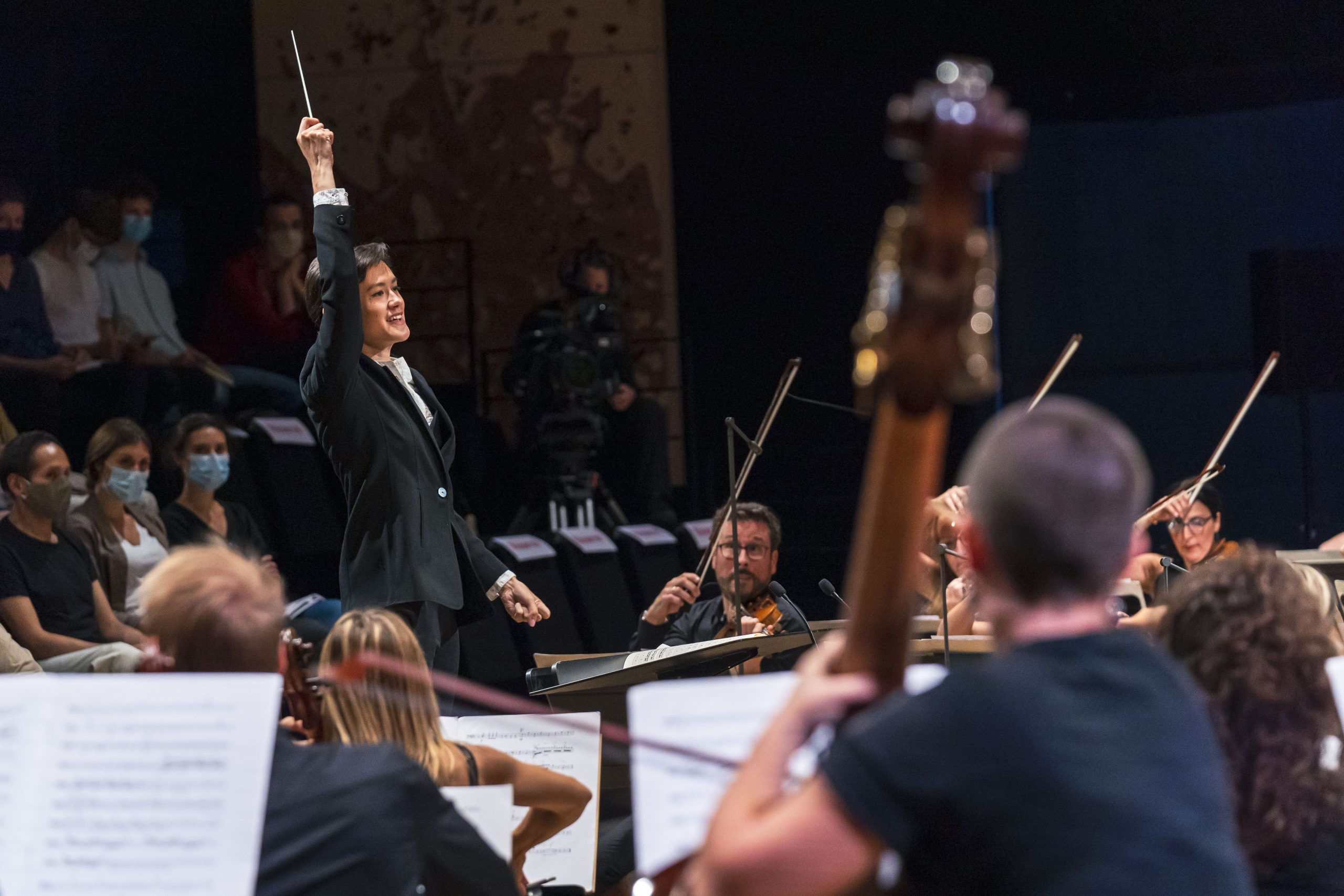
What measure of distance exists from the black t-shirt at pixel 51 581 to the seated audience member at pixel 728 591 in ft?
5.26

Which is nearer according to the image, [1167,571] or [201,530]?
[1167,571]

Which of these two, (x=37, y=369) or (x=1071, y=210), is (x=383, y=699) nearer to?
(x=37, y=369)

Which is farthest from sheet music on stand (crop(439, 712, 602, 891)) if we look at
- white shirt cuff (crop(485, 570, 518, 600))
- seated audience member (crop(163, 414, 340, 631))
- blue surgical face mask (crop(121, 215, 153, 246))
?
blue surgical face mask (crop(121, 215, 153, 246))

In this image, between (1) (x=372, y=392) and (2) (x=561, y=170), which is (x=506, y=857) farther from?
(2) (x=561, y=170)

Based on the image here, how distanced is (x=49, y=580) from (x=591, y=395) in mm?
2787

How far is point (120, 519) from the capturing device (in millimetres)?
4699

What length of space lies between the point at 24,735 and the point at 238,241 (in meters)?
5.88

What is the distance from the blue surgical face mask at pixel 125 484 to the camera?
4723mm

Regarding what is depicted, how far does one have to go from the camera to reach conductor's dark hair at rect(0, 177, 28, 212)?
5.21 m

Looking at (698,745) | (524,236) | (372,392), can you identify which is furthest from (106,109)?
(698,745)

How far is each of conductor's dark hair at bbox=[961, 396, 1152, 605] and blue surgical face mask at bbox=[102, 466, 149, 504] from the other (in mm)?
4125

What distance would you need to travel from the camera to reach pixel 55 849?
1.62 metres

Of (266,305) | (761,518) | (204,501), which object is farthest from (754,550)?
(266,305)

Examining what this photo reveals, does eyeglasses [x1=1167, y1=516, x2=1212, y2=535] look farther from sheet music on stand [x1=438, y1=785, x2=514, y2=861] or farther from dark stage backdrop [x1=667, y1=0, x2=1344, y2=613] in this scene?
sheet music on stand [x1=438, y1=785, x2=514, y2=861]
